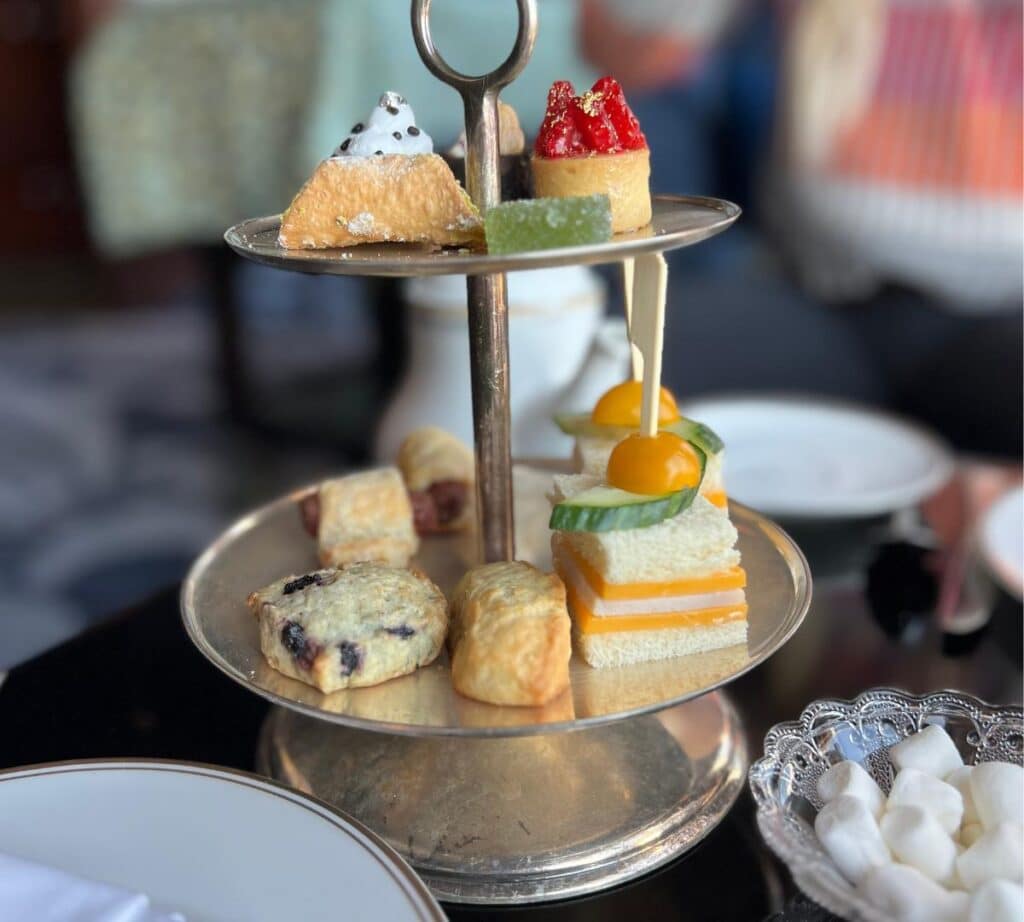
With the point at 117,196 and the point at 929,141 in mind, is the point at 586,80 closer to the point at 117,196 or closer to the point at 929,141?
the point at 929,141

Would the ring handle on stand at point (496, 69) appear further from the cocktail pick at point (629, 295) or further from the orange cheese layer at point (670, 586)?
the orange cheese layer at point (670, 586)

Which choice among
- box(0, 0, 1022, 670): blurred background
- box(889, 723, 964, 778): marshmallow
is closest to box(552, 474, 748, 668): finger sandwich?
box(889, 723, 964, 778): marshmallow

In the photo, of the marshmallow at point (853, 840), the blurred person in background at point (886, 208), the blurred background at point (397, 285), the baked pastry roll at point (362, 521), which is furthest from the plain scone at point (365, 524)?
the blurred person in background at point (886, 208)

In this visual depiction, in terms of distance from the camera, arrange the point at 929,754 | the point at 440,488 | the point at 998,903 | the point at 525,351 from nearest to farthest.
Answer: the point at 998,903 → the point at 929,754 → the point at 440,488 → the point at 525,351

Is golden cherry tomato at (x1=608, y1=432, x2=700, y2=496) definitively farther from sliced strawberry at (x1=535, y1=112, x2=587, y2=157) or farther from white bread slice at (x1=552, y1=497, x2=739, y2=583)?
sliced strawberry at (x1=535, y1=112, x2=587, y2=157)

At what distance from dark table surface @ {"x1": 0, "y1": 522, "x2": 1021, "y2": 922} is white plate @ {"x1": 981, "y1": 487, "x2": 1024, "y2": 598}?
3 cm

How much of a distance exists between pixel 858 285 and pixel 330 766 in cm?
192

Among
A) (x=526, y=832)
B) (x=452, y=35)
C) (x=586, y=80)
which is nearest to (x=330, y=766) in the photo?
(x=526, y=832)

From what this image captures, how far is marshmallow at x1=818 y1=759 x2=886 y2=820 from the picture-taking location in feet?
1.77

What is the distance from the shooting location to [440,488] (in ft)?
2.67

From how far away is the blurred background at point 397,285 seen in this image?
1881 mm

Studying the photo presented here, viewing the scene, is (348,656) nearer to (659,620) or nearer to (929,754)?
(659,620)

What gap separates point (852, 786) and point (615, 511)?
0.60 ft

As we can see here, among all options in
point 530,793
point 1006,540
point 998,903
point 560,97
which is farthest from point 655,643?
point 1006,540
